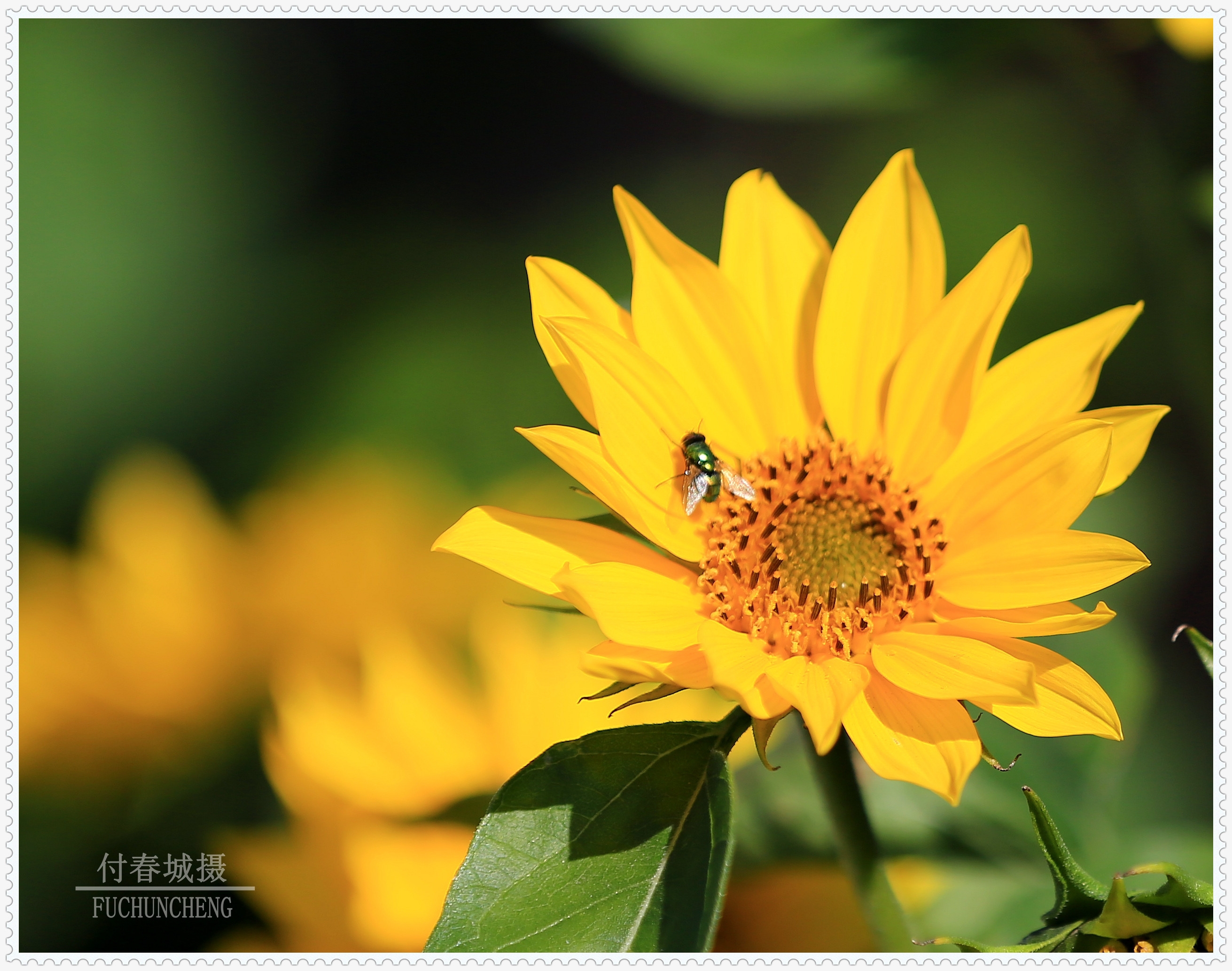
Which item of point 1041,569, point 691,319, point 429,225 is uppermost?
point 429,225

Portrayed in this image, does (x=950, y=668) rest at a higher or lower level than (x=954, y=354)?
lower

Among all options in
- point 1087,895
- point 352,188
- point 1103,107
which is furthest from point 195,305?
point 1087,895

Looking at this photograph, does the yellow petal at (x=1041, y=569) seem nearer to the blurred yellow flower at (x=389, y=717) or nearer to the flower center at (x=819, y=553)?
the flower center at (x=819, y=553)

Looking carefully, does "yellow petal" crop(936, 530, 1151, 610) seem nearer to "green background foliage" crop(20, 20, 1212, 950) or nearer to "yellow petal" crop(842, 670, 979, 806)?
"yellow petal" crop(842, 670, 979, 806)

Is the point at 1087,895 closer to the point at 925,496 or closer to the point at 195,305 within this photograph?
the point at 925,496

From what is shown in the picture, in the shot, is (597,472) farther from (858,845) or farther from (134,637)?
(134,637)

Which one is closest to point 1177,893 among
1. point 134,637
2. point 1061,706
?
point 1061,706
